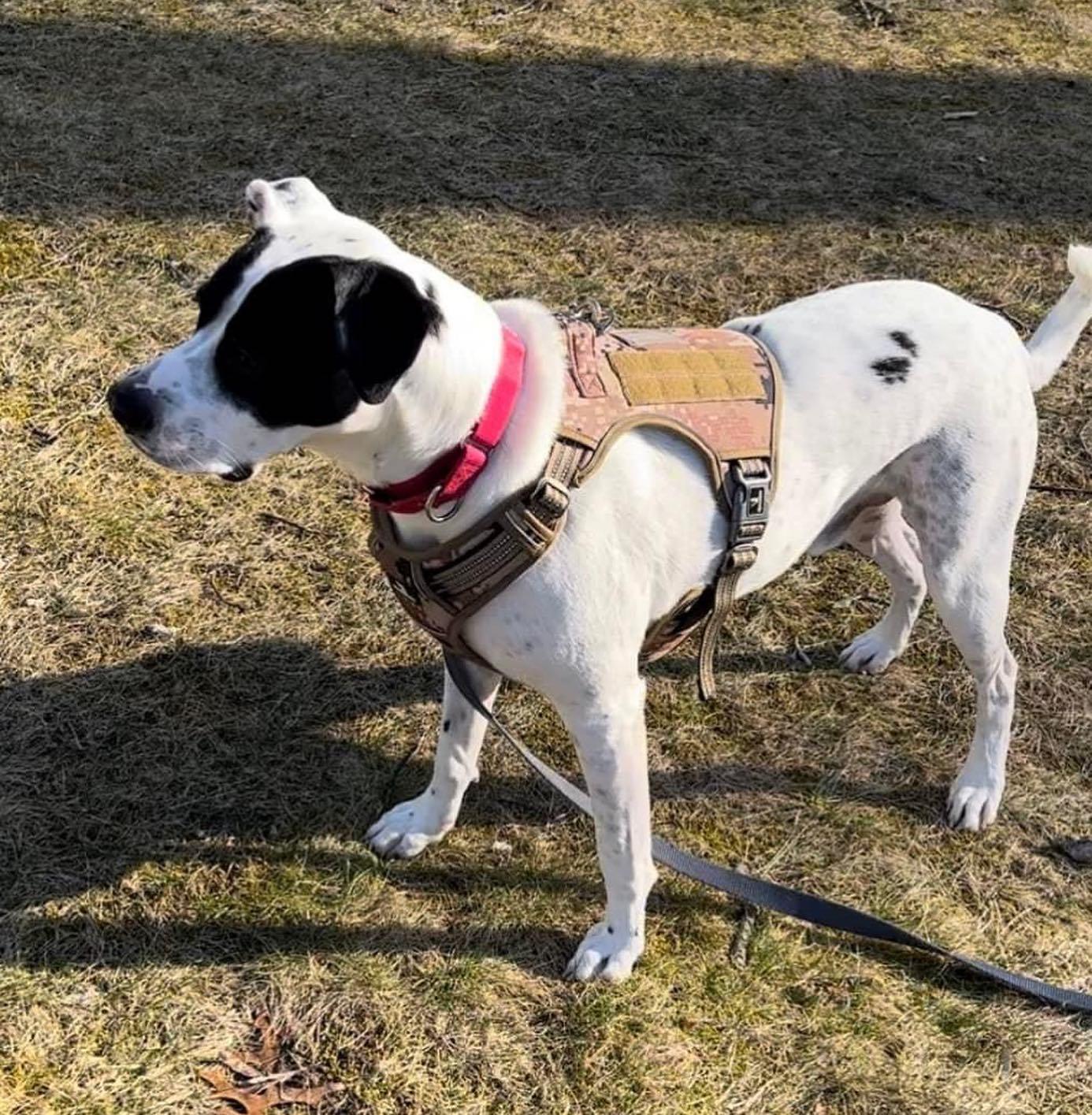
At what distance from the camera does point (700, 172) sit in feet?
20.1

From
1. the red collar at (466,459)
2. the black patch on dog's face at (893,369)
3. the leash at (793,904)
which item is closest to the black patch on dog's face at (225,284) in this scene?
the red collar at (466,459)

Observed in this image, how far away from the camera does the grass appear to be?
114 inches

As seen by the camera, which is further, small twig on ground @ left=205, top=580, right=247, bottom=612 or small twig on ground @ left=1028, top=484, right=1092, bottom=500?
small twig on ground @ left=1028, top=484, right=1092, bottom=500

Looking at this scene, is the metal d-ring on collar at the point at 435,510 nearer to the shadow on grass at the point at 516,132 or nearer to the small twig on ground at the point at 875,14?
the shadow on grass at the point at 516,132

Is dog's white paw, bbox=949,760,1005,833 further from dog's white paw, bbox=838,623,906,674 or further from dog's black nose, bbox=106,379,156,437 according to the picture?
dog's black nose, bbox=106,379,156,437

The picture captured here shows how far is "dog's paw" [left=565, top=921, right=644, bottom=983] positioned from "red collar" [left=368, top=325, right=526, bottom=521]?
3.78 feet

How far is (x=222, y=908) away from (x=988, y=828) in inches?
77.8

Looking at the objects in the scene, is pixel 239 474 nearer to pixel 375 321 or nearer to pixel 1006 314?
pixel 375 321

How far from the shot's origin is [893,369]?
280 cm

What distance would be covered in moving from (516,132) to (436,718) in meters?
3.63

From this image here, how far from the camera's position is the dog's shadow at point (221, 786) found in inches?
120

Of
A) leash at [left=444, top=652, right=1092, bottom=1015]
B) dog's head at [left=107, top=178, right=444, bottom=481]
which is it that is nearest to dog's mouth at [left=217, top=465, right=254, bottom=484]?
dog's head at [left=107, top=178, right=444, bottom=481]

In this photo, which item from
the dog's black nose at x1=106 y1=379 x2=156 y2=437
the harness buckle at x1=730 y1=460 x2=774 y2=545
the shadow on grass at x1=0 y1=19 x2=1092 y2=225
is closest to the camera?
the dog's black nose at x1=106 y1=379 x2=156 y2=437

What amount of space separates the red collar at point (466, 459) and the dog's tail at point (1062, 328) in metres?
1.45
